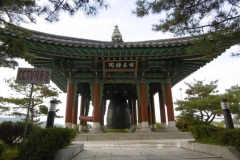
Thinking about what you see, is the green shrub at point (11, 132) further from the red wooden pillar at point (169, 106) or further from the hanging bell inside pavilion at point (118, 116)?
the hanging bell inside pavilion at point (118, 116)

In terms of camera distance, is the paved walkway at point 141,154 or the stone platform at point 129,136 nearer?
the paved walkway at point 141,154

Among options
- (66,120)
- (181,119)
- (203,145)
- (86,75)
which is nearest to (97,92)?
(86,75)

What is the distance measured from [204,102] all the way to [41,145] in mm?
19248

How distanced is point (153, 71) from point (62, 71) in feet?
24.3

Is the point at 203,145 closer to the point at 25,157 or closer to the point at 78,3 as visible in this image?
the point at 25,157

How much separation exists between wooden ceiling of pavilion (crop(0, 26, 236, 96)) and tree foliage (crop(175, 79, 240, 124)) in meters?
6.52

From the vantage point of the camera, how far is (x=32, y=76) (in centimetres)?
434

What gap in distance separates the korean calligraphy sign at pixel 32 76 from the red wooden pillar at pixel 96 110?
8.50 meters

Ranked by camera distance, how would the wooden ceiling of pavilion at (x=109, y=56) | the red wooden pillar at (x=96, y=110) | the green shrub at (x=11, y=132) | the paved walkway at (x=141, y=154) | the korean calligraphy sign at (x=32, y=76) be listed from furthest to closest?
the red wooden pillar at (x=96, y=110) → the wooden ceiling of pavilion at (x=109, y=56) → the paved walkway at (x=141, y=154) → the korean calligraphy sign at (x=32, y=76) → the green shrub at (x=11, y=132)

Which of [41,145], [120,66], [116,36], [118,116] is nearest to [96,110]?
[120,66]

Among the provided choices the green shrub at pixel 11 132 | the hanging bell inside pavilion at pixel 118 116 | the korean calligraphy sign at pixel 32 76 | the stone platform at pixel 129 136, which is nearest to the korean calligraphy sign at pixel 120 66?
the stone platform at pixel 129 136

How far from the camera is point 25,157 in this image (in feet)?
11.3

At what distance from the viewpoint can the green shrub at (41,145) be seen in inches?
137

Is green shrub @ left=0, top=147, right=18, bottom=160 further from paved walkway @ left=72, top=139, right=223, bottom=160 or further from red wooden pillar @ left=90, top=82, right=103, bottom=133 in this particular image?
red wooden pillar @ left=90, top=82, right=103, bottom=133
